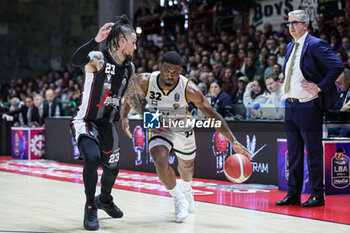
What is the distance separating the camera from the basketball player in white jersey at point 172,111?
578cm

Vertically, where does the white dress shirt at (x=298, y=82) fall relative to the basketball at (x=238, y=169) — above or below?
above

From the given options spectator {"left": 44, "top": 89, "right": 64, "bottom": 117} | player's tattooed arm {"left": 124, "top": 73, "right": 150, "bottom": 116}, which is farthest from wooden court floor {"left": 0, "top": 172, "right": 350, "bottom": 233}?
spectator {"left": 44, "top": 89, "right": 64, "bottom": 117}

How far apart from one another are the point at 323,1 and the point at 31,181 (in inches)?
337

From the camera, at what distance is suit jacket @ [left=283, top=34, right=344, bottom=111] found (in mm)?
6535

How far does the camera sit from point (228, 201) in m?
7.18

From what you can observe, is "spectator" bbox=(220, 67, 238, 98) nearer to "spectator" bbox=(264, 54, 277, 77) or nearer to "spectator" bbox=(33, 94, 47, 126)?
"spectator" bbox=(264, 54, 277, 77)

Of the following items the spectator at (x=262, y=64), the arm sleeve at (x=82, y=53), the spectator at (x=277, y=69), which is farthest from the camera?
the spectator at (x=262, y=64)

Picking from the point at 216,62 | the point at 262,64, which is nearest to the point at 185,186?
the point at 262,64

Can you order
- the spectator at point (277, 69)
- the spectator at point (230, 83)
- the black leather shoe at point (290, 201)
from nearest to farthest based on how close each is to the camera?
the black leather shoe at point (290, 201) < the spectator at point (277, 69) < the spectator at point (230, 83)

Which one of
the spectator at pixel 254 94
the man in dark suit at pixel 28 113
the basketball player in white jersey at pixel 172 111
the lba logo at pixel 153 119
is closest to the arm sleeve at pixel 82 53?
the basketball player in white jersey at pixel 172 111

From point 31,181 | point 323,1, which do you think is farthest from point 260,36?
point 31,181

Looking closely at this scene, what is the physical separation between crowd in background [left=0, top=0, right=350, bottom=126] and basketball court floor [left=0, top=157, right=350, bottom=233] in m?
1.82

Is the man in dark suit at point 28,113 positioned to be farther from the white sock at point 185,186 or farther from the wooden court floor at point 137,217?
the white sock at point 185,186

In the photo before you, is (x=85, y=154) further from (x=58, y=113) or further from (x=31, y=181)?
(x=58, y=113)
